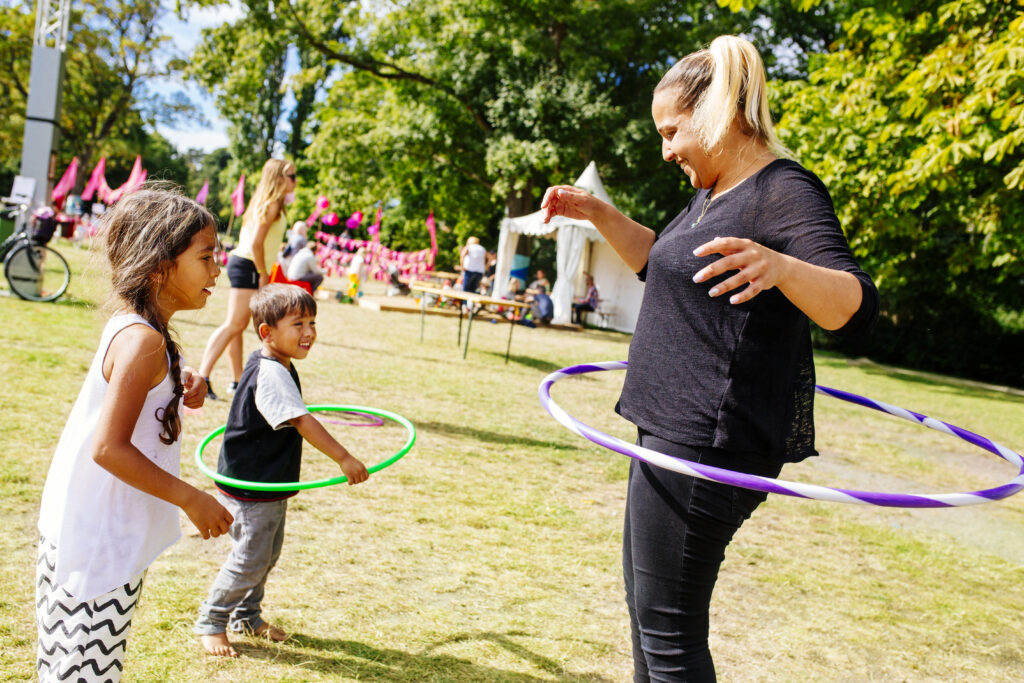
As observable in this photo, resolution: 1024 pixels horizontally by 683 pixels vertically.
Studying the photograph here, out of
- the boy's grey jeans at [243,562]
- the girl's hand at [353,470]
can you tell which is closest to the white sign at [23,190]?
the boy's grey jeans at [243,562]

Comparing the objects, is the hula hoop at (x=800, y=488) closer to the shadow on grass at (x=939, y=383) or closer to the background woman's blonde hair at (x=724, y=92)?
the background woman's blonde hair at (x=724, y=92)

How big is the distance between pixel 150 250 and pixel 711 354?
52.0 inches

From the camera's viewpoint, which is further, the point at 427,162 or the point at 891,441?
the point at 427,162

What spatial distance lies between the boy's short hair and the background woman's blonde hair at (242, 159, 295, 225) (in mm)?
3049

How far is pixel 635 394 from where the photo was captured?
1957 mm

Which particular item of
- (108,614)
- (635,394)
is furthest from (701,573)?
(108,614)

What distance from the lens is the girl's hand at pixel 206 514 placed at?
1.70 meters

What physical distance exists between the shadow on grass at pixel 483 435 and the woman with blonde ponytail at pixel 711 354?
4119 millimetres

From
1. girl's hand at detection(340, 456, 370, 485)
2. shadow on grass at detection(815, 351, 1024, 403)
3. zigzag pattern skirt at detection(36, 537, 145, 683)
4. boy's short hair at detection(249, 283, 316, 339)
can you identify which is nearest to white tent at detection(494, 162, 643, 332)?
shadow on grass at detection(815, 351, 1024, 403)

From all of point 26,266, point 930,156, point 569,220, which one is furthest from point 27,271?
point 930,156

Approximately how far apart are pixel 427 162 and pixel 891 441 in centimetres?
1606

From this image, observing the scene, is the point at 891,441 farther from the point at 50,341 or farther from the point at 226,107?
the point at 226,107

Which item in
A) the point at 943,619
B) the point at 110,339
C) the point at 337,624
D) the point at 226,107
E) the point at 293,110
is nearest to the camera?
the point at 110,339

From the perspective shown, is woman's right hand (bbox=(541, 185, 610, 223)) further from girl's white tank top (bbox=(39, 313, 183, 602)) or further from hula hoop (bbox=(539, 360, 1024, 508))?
girl's white tank top (bbox=(39, 313, 183, 602))
